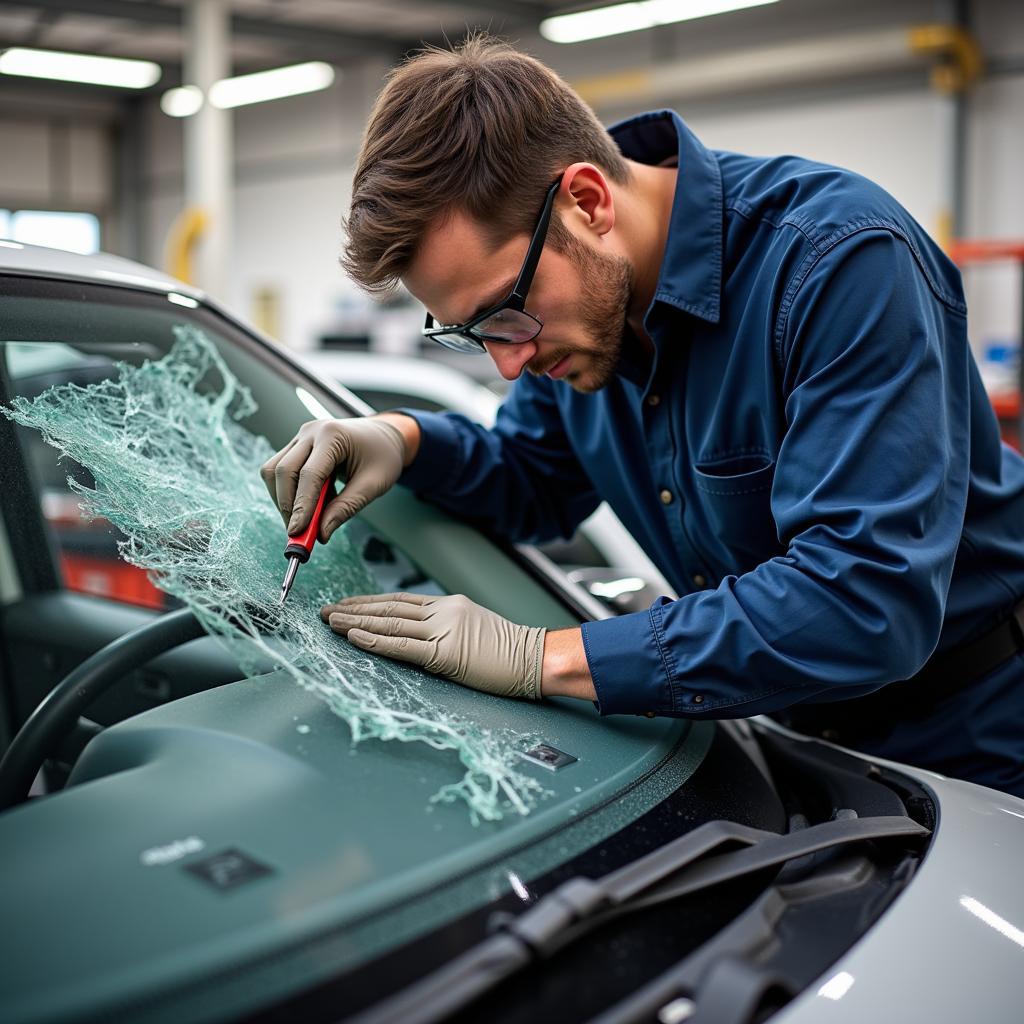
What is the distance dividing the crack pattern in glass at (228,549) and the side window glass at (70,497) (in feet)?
0.11

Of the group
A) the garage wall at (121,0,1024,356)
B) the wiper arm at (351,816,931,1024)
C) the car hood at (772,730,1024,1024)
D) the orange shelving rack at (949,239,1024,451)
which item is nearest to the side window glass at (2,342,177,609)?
the wiper arm at (351,816,931,1024)

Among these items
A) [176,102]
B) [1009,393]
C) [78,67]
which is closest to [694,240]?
[1009,393]

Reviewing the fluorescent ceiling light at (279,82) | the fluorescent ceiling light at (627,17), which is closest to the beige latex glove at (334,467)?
the fluorescent ceiling light at (627,17)

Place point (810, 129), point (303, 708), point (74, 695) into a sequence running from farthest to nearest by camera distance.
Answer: point (810, 129), point (74, 695), point (303, 708)

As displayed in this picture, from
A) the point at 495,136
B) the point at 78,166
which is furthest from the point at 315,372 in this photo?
the point at 78,166

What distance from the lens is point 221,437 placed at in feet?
4.54

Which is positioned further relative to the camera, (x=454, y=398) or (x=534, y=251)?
(x=454, y=398)

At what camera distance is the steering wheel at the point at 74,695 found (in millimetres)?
1191

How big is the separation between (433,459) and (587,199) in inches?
16.8

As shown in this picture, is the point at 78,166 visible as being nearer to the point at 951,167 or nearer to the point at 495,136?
the point at 951,167

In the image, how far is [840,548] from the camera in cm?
105

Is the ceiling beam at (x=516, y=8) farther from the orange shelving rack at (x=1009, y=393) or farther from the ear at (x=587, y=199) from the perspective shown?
the ear at (x=587, y=199)

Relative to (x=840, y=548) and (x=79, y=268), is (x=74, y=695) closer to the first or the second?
(x=79, y=268)

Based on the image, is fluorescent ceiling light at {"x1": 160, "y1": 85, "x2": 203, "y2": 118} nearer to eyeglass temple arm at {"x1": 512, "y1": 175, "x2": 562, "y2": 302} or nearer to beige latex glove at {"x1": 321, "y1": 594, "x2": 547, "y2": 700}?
eyeglass temple arm at {"x1": 512, "y1": 175, "x2": 562, "y2": 302}
